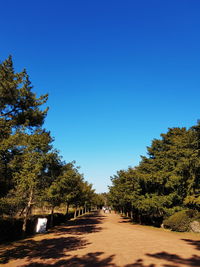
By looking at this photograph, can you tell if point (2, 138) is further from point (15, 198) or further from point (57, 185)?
point (57, 185)

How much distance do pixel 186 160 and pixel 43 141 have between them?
605 inches

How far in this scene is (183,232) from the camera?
17.8m

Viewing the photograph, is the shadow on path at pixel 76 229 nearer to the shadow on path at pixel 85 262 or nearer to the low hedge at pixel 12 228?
the low hedge at pixel 12 228

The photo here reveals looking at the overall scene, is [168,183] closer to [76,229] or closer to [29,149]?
[76,229]

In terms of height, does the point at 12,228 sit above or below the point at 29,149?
below

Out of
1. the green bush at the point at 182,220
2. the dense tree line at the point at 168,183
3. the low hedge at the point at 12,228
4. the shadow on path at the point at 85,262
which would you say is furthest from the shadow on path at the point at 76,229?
the shadow on path at the point at 85,262

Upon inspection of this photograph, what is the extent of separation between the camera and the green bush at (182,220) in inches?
706

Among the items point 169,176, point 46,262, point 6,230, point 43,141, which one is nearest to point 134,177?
point 169,176

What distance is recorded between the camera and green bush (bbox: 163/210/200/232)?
1792 centimetres

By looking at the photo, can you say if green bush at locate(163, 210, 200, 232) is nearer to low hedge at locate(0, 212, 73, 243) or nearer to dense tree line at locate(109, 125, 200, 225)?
dense tree line at locate(109, 125, 200, 225)

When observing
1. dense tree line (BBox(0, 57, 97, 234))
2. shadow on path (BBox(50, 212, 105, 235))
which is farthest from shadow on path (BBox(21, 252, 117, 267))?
shadow on path (BBox(50, 212, 105, 235))

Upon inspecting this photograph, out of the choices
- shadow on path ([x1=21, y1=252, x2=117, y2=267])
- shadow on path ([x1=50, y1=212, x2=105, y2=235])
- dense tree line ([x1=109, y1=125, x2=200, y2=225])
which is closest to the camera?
shadow on path ([x1=21, y1=252, x2=117, y2=267])

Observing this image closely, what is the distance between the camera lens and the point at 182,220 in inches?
711

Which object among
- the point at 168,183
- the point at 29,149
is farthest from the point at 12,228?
the point at 168,183
